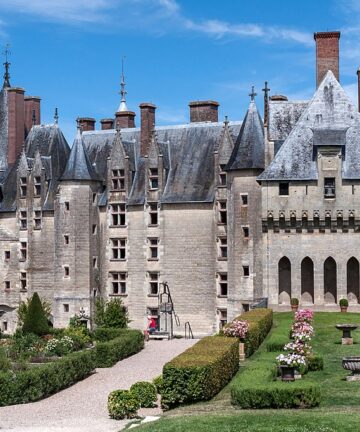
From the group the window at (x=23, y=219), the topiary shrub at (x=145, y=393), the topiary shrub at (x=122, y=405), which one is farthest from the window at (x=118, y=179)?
the topiary shrub at (x=122, y=405)

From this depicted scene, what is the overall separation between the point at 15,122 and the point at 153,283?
13.9 meters

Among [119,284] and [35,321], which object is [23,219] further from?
[35,321]

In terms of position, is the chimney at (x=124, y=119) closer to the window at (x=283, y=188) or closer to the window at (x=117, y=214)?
the window at (x=117, y=214)

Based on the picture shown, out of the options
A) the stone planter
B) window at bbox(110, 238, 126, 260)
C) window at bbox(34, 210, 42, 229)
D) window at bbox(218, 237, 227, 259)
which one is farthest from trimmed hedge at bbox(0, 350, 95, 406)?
window at bbox(34, 210, 42, 229)

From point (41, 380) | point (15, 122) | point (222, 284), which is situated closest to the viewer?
point (41, 380)

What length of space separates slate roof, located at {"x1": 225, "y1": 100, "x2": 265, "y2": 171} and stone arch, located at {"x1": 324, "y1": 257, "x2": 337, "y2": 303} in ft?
20.4

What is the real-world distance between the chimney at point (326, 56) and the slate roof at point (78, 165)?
567 inches

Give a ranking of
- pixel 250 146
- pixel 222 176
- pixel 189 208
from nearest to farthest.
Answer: pixel 250 146 < pixel 222 176 < pixel 189 208

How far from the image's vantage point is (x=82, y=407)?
27.7 m

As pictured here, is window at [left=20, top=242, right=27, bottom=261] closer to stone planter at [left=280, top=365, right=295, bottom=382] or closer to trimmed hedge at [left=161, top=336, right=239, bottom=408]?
trimmed hedge at [left=161, top=336, right=239, bottom=408]

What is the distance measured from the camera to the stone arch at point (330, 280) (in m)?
51.0

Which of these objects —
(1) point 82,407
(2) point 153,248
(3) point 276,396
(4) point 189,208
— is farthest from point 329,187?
(3) point 276,396

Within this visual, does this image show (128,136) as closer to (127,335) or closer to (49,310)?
(49,310)

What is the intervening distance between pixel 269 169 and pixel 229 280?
6433 millimetres
